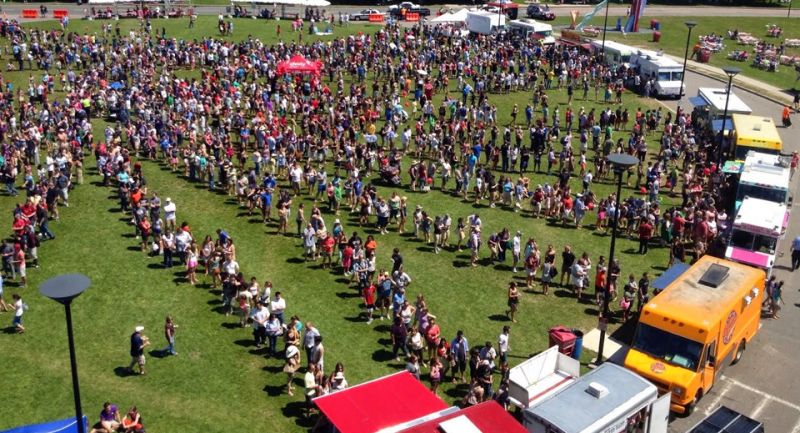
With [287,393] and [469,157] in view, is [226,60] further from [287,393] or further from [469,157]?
[287,393]

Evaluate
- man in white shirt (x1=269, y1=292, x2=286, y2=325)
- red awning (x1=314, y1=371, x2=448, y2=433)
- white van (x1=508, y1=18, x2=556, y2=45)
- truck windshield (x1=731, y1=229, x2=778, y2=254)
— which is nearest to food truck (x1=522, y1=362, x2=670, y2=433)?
A: red awning (x1=314, y1=371, x2=448, y2=433)

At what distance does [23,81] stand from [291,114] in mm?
18039

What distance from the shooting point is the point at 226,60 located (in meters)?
52.3

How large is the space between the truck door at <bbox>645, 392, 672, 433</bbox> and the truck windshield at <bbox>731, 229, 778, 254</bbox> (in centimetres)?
1135

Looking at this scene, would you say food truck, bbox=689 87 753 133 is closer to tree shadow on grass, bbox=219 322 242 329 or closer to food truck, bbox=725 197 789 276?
food truck, bbox=725 197 789 276

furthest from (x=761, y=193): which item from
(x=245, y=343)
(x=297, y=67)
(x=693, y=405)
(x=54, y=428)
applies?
(x=297, y=67)

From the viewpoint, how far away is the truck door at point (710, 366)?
66.2 feet

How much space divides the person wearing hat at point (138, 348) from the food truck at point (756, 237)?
19867mm

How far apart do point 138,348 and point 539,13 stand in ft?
232

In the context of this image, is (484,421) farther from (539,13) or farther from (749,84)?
(539,13)

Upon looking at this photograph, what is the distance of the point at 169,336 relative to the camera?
2105 centimetres

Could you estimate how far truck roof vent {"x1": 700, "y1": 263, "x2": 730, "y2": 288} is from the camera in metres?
21.8

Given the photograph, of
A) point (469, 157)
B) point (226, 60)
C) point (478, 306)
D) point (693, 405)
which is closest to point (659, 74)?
point (469, 157)

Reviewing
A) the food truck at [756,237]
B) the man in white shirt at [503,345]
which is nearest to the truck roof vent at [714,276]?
the food truck at [756,237]
